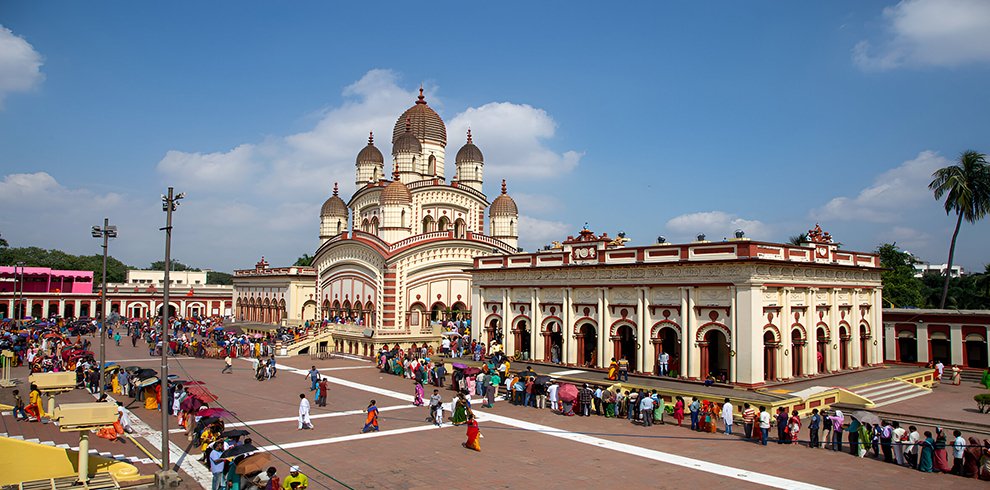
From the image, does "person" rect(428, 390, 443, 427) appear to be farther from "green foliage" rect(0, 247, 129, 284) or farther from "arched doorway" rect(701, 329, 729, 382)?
"green foliage" rect(0, 247, 129, 284)

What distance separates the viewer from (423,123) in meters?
54.4

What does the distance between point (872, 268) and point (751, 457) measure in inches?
749

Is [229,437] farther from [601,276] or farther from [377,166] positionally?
[377,166]

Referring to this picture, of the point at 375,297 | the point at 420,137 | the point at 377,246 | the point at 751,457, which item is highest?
the point at 420,137

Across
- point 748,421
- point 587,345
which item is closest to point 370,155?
point 587,345

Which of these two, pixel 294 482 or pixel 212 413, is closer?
pixel 294 482

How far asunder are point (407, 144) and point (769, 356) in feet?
114

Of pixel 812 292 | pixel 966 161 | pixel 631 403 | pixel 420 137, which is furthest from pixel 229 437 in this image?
pixel 966 161

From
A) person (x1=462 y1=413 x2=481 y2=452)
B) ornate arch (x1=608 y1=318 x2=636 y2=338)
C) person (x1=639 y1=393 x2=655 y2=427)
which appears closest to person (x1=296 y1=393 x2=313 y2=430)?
person (x1=462 y1=413 x2=481 y2=452)

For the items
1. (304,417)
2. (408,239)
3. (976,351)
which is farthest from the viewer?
(408,239)

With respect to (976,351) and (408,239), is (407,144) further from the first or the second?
(976,351)

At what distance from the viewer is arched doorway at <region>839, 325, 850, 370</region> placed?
30.0m

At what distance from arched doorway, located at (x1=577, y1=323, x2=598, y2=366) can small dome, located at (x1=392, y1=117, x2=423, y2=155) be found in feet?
83.6

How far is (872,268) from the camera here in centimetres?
3175
